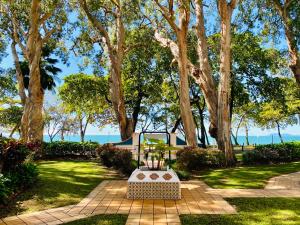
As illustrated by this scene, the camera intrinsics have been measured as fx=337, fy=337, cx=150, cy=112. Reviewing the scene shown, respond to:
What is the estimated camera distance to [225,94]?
50.5 ft

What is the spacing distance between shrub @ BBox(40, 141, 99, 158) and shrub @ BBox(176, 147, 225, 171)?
7.42 metres

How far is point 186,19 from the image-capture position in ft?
53.4

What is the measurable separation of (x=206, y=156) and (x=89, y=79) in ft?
45.8

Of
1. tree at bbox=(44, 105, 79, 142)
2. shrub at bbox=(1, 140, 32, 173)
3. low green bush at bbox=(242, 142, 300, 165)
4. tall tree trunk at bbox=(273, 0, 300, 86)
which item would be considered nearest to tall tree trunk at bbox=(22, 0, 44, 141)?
shrub at bbox=(1, 140, 32, 173)

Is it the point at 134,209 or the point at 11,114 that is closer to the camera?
the point at 134,209

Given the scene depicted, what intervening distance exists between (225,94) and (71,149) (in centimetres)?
992

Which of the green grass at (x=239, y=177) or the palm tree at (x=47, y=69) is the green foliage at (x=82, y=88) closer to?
the palm tree at (x=47, y=69)

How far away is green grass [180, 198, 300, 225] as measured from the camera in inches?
237

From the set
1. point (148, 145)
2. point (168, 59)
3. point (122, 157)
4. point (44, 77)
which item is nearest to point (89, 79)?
point (44, 77)

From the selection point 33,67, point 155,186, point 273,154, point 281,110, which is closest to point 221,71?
point 273,154

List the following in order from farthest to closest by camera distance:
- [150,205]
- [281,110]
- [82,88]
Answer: [281,110]
[82,88]
[150,205]

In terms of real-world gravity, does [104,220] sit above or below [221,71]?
below

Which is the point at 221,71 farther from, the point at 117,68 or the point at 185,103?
the point at 117,68

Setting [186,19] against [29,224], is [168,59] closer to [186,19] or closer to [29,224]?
[186,19]
